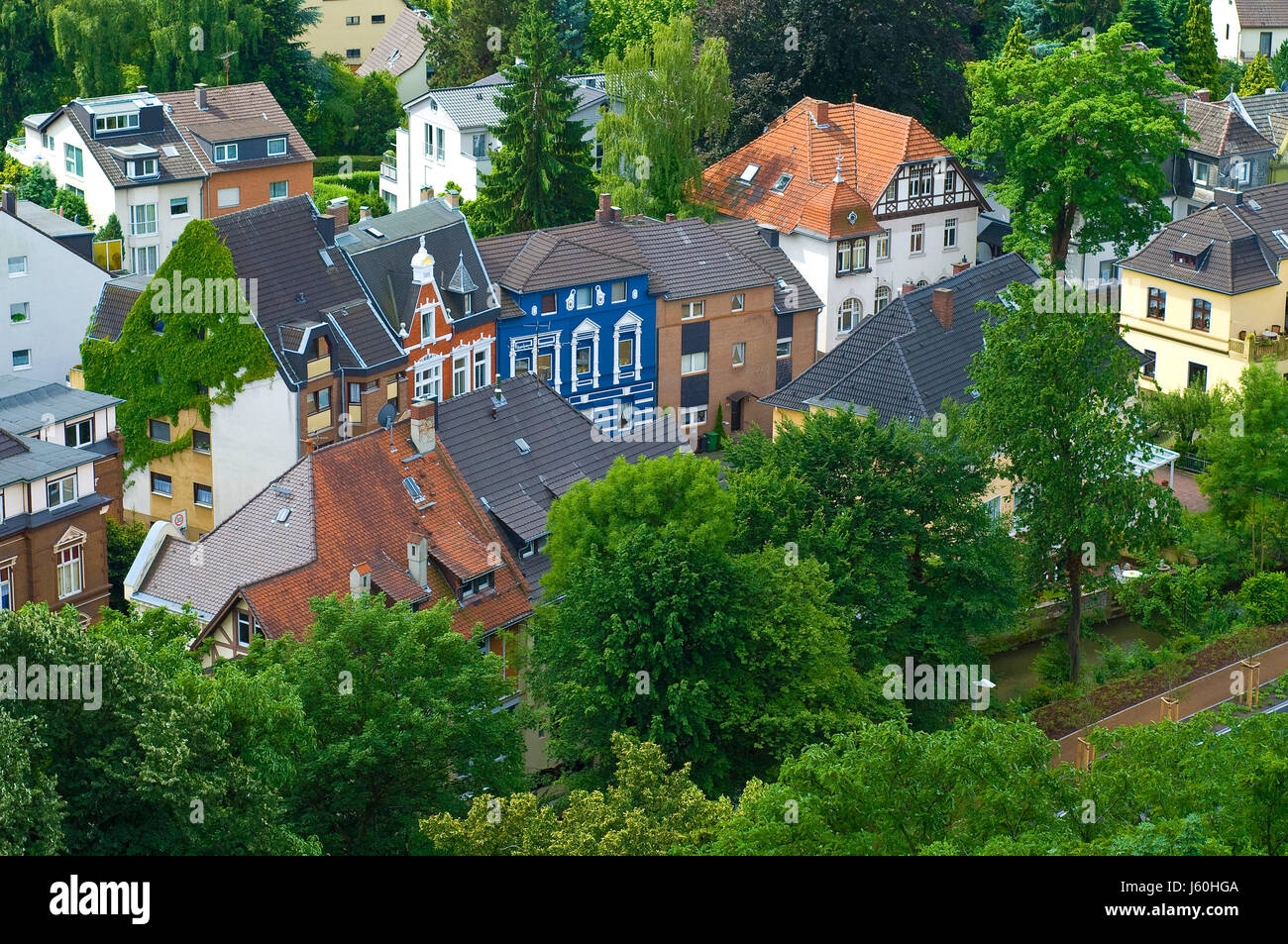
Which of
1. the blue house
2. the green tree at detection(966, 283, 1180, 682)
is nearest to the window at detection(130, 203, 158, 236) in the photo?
the blue house

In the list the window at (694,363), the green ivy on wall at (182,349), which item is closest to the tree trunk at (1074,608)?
the window at (694,363)

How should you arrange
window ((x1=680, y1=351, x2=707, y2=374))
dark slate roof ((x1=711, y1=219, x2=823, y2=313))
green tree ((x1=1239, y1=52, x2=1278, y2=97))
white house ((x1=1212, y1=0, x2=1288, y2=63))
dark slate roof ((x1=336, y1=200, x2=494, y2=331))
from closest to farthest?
dark slate roof ((x1=336, y1=200, x2=494, y2=331))
window ((x1=680, y1=351, x2=707, y2=374))
dark slate roof ((x1=711, y1=219, x2=823, y2=313))
green tree ((x1=1239, y1=52, x2=1278, y2=97))
white house ((x1=1212, y1=0, x2=1288, y2=63))

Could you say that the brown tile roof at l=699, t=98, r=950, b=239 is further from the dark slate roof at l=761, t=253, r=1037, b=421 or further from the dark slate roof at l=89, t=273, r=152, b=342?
the dark slate roof at l=89, t=273, r=152, b=342

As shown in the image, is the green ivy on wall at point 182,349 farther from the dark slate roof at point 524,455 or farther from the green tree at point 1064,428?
the green tree at point 1064,428

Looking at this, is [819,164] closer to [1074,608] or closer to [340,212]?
[340,212]

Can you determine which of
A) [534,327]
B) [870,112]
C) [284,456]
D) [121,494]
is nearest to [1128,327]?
[870,112]

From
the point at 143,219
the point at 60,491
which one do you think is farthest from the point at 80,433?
the point at 143,219
